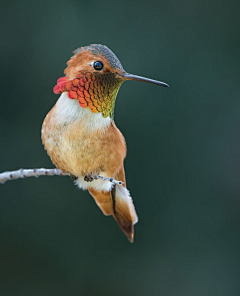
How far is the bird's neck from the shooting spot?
1.13 m

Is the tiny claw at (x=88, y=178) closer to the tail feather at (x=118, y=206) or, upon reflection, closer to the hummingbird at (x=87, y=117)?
the hummingbird at (x=87, y=117)

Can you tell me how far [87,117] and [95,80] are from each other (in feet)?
0.36

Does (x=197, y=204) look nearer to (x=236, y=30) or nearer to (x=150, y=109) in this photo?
(x=150, y=109)

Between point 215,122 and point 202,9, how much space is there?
3.21 ft

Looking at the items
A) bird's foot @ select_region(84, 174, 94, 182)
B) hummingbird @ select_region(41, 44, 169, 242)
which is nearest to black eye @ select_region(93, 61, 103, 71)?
hummingbird @ select_region(41, 44, 169, 242)

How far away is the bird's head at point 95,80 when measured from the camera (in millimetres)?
1062

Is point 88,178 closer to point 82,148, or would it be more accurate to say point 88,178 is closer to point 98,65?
point 82,148

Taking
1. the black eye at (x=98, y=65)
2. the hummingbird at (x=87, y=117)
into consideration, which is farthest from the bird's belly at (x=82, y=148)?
the black eye at (x=98, y=65)

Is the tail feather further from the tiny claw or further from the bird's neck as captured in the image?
the bird's neck

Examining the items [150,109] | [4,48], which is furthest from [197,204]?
[4,48]

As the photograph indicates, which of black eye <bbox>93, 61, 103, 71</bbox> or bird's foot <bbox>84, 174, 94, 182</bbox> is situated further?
bird's foot <bbox>84, 174, 94, 182</bbox>

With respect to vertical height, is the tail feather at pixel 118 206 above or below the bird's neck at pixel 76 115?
below

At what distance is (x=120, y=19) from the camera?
3334mm

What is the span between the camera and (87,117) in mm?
1131
